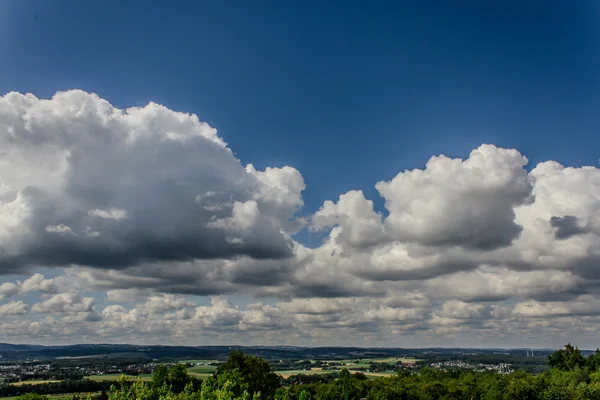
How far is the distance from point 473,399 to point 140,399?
463 ft

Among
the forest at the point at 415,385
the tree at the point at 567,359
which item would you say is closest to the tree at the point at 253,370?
the forest at the point at 415,385

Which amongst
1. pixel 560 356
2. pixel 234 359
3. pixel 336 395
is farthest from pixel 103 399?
pixel 560 356

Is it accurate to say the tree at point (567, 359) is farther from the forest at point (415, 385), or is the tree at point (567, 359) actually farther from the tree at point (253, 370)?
the tree at point (253, 370)

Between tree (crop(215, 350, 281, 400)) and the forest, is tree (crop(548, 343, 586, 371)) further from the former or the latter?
tree (crop(215, 350, 281, 400))

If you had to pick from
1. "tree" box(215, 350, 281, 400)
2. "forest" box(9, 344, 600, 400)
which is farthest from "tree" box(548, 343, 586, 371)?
"tree" box(215, 350, 281, 400)

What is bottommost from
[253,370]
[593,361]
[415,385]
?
[415,385]

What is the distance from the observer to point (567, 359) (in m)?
182

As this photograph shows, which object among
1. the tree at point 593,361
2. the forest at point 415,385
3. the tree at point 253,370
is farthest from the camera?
the tree at point 593,361

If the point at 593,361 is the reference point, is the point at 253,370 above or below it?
above

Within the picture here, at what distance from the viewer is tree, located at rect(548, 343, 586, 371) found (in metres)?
178

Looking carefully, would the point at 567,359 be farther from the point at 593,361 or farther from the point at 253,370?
the point at 253,370

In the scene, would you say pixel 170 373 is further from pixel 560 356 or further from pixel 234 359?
pixel 560 356

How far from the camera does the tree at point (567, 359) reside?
585 feet

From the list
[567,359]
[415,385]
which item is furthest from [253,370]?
[567,359]
